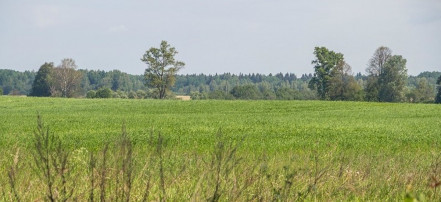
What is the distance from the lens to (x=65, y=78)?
11131 cm

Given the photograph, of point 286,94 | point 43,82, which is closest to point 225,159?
point 43,82

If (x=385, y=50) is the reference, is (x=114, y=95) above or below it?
below

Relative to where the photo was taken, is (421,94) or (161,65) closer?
(161,65)

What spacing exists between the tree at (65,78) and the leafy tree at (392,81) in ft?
194

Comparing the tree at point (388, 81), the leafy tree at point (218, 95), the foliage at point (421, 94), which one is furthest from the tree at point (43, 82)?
the foliage at point (421, 94)

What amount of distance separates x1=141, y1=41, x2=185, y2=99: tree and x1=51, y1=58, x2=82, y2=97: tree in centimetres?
2951

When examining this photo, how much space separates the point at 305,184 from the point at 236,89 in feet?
454

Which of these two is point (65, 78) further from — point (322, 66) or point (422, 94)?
point (422, 94)

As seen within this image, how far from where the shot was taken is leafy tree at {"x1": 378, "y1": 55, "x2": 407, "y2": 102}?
95.8 m

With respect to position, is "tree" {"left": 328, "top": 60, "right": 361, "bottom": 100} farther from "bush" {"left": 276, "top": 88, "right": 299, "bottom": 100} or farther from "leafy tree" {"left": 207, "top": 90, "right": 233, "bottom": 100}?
"bush" {"left": 276, "top": 88, "right": 299, "bottom": 100}

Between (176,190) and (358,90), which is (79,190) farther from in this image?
(358,90)

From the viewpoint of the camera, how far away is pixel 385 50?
100688 mm

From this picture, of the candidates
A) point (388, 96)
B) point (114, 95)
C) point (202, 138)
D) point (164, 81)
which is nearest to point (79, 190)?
point (202, 138)

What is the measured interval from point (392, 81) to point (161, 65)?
39.9m
